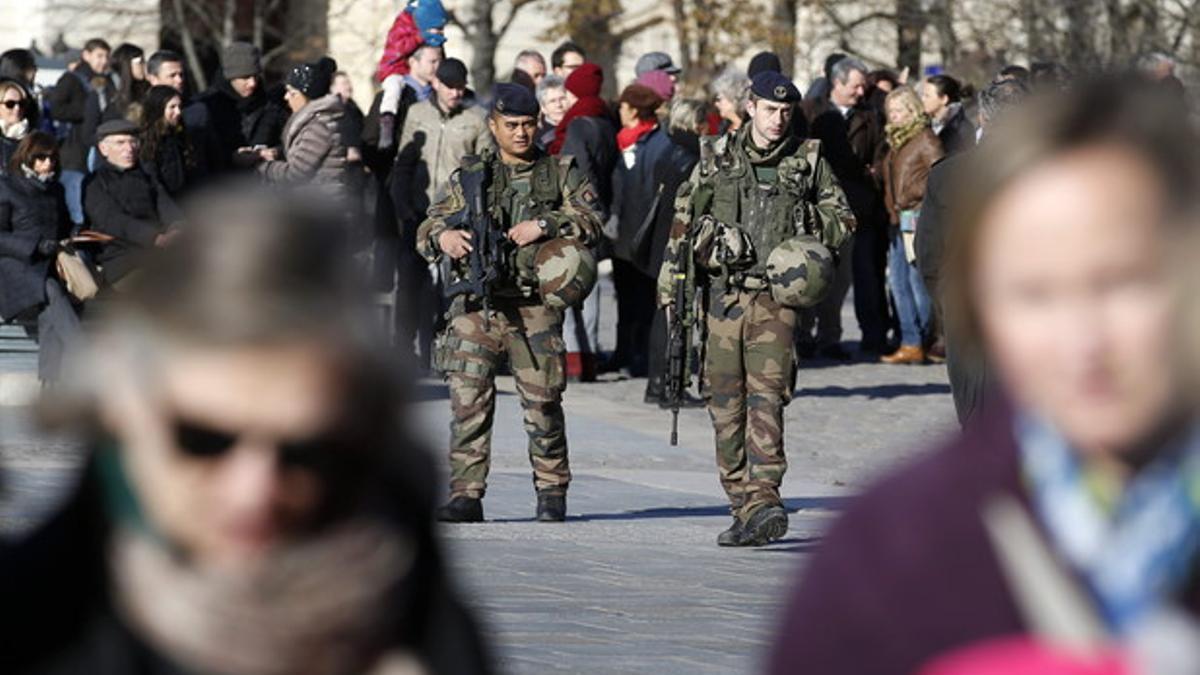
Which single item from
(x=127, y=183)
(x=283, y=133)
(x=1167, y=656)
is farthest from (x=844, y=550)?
(x=283, y=133)

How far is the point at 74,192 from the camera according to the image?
16781mm

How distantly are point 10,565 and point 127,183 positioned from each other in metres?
13.3

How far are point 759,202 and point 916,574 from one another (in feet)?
29.7

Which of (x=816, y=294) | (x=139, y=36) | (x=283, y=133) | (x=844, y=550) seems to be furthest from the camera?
(x=139, y=36)

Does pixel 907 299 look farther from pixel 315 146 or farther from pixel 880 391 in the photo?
pixel 315 146

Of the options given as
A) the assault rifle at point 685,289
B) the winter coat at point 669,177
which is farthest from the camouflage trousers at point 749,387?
the winter coat at point 669,177

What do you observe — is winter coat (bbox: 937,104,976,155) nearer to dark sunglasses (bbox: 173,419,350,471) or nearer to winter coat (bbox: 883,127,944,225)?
winter coat (bbox: 883,127,944,225)

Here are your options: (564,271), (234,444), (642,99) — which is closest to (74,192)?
(642,99)

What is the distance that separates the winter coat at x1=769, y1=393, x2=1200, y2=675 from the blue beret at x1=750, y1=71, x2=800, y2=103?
8.86 meters

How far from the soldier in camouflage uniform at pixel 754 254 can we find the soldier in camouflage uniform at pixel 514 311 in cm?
55

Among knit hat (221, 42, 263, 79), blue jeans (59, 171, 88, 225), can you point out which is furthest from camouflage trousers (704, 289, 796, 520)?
knit hat (221, 42, 263, 79)

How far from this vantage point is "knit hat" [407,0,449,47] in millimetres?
19719

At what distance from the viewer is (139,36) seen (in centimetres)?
4722

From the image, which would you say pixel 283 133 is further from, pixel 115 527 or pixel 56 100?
pixel 115 527
